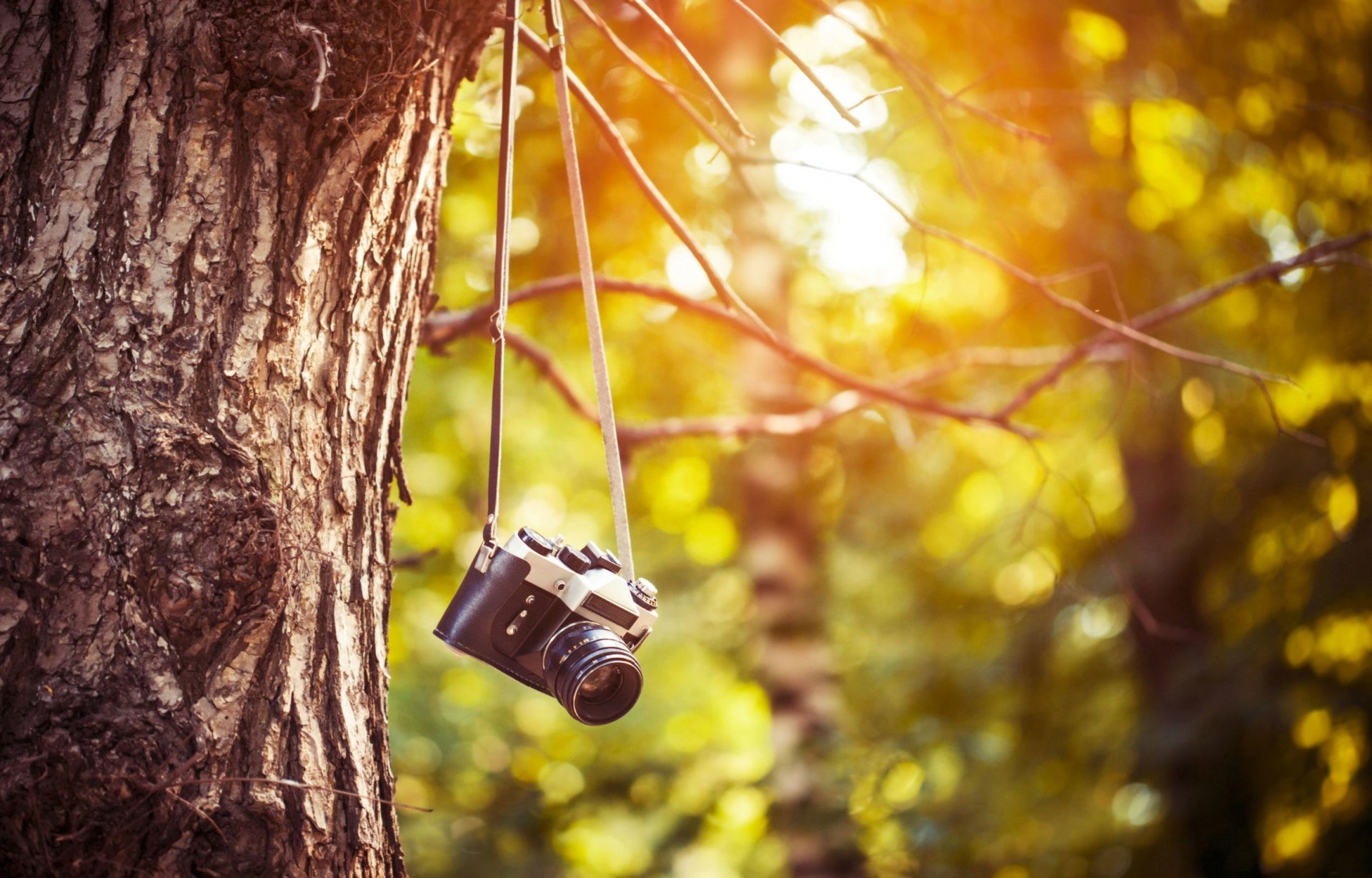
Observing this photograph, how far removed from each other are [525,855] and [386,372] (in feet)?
10.9

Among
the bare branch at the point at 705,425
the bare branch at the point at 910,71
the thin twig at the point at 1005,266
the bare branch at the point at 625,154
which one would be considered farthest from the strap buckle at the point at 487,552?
the bare branch at the point at 705,425

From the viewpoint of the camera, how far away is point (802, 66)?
142 cm

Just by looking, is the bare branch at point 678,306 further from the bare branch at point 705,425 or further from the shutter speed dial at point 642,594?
the shutter speed dial at point 642,594

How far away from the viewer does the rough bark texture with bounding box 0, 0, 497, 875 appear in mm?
982

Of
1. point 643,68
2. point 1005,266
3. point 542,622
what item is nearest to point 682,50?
point 643,68

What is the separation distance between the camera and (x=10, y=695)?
38.0 inches

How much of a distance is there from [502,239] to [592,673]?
641 millimetres

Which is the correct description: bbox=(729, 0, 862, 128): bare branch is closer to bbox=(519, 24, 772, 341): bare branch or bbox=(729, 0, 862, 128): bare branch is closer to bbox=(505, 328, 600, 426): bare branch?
bbox=(519, 24, 772, 341): bare branch

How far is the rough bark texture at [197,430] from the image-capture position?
38.7 inches

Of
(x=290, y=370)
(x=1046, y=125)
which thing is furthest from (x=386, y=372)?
(x=1046, y=125)

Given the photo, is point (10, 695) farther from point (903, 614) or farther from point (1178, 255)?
point (903, 614)

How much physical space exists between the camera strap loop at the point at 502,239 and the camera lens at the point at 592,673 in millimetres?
174

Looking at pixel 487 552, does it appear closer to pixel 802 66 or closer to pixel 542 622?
pixel 542 622

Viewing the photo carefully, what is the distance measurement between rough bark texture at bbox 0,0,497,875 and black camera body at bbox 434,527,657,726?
146mm
